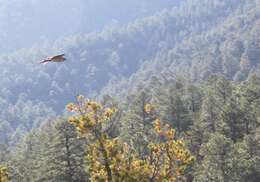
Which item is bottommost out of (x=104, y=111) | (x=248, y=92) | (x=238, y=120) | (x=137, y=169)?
(x=137, y=169)

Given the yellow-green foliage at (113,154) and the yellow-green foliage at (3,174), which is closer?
the yellow-green foliage at (3,174)

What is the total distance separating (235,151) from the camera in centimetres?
5400

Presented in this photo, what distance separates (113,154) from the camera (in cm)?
2041

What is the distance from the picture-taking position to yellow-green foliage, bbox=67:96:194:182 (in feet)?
66.6

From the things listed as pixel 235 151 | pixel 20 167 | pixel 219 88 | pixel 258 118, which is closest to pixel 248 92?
pixel 219 88

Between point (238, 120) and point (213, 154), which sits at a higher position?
point (238, 120)

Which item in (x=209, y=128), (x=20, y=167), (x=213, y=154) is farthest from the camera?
(x=209, y=128)

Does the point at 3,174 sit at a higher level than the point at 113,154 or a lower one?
lower

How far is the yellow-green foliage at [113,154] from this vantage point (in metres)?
20.3

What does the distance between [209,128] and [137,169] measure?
50243 millimetres

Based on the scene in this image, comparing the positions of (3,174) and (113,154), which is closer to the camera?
(3,174)

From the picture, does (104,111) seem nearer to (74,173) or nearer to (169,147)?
(169,147)

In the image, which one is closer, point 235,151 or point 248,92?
point 235,151

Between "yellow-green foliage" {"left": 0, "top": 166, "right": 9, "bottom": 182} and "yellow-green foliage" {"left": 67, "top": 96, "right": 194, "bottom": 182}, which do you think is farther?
"yellow-green foliage" {"left": 67, "top": 96, "right": 194, "bottom": 182}
